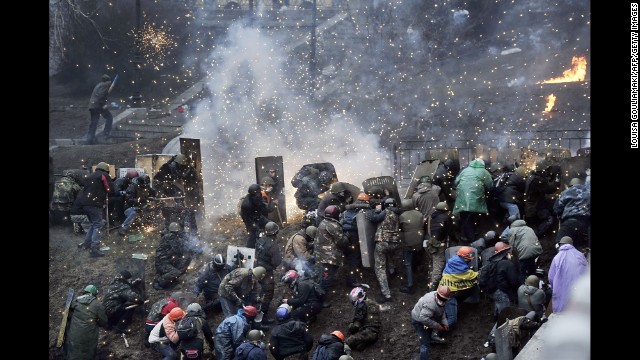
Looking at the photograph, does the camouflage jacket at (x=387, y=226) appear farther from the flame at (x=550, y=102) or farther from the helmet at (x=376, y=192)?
the flame at (x=550, y=102)

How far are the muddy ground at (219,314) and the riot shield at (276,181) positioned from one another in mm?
347

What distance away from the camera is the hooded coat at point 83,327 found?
12.2 metres

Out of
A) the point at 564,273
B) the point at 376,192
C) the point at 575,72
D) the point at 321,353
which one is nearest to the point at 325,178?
the point at 376,192

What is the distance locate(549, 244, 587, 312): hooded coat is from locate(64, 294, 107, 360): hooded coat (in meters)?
7.48

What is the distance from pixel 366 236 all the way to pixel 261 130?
9.36 m

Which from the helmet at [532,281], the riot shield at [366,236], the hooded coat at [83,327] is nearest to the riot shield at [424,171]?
the riot shield at [366,236]

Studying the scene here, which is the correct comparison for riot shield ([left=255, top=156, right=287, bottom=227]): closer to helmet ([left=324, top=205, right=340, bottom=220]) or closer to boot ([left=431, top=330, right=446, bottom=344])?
helmet ([left=324, top=205, right=340, bottom=220])

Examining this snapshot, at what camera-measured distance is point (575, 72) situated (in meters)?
25.4

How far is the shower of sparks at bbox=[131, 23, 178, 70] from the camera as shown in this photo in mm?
30078

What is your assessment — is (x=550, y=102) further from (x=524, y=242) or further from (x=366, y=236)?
(x=524, y=242)

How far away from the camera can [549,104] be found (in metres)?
23.9

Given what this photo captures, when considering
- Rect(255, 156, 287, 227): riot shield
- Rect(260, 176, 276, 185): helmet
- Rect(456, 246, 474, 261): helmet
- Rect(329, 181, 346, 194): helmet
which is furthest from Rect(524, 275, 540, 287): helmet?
Rect(260, 176, 276, 185): helmet
